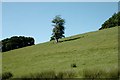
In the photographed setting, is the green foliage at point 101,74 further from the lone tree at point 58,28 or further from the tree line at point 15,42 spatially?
the tree line at point 15,42

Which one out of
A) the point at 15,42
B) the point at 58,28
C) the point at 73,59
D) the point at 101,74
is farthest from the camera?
the point at 15,42

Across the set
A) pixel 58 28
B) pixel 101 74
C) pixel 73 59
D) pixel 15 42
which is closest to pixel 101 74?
pixel 101 74

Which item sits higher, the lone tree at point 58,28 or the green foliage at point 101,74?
the lone tree at point 58,28

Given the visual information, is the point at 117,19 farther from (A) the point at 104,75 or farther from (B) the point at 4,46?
(A) the point at 104,75

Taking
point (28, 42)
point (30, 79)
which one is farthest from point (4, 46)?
point (30, 79)

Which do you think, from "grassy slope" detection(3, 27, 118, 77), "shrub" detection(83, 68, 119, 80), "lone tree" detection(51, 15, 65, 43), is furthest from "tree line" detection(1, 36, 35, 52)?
"shrub" detection(83, 68, 119, 80)

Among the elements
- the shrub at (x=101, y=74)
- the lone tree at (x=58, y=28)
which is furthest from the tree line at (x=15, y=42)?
the shrub at (x=101, y=74)

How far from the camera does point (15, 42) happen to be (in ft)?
345

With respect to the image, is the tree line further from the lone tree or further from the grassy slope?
the grassy slope

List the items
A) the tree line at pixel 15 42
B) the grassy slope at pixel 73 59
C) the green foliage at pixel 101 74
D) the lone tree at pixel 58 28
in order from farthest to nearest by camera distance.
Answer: the tree line at pixel 15 42 < the lone tree at pixel 58 28 < the grassy slope at pixel 73 59 < the green foliage at pixel 101 74

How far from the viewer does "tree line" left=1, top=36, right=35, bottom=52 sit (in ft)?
326

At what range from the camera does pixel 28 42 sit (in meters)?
114

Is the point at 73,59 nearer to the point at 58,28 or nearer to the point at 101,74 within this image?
the point at 101,74

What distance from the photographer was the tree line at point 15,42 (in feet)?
326
